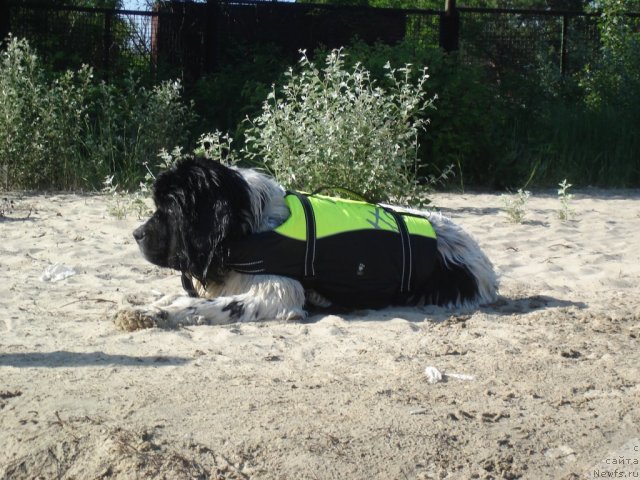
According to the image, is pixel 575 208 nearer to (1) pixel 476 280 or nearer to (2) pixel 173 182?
(1) pixel 476 280

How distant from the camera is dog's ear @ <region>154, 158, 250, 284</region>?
19.4 feet

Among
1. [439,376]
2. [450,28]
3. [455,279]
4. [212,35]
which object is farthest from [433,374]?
[450,28]

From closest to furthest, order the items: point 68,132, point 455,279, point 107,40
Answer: point 455,279
point 68,132
point 107,40

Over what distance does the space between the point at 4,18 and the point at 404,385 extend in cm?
1123

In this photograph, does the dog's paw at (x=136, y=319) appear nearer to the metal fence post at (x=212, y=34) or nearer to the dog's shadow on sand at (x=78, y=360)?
the dog's shadow on sand at (x=78, y=360)

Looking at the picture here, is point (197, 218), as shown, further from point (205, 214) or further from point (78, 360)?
point (78, 360)

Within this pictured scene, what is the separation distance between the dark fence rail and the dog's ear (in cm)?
855

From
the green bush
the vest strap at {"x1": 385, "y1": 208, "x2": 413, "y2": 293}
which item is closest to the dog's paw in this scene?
the vest strap at {"x1": 385, "y1": 208, "x2": 413, "y2": 293}

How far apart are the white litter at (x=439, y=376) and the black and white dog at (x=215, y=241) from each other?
3.93ft

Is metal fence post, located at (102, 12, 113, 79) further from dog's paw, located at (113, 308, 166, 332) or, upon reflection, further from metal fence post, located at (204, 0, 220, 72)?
dog's paw, located at (113, 308, 166, 332)

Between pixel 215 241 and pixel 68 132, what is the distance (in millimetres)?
6319

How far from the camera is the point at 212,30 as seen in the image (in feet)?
48.4

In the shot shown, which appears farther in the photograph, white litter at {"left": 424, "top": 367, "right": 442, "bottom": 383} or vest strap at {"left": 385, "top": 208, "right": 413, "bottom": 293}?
vest strap at {"left": 385, "top": 208, "right": 413, "bottom": 293}

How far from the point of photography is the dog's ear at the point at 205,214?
232 inches
